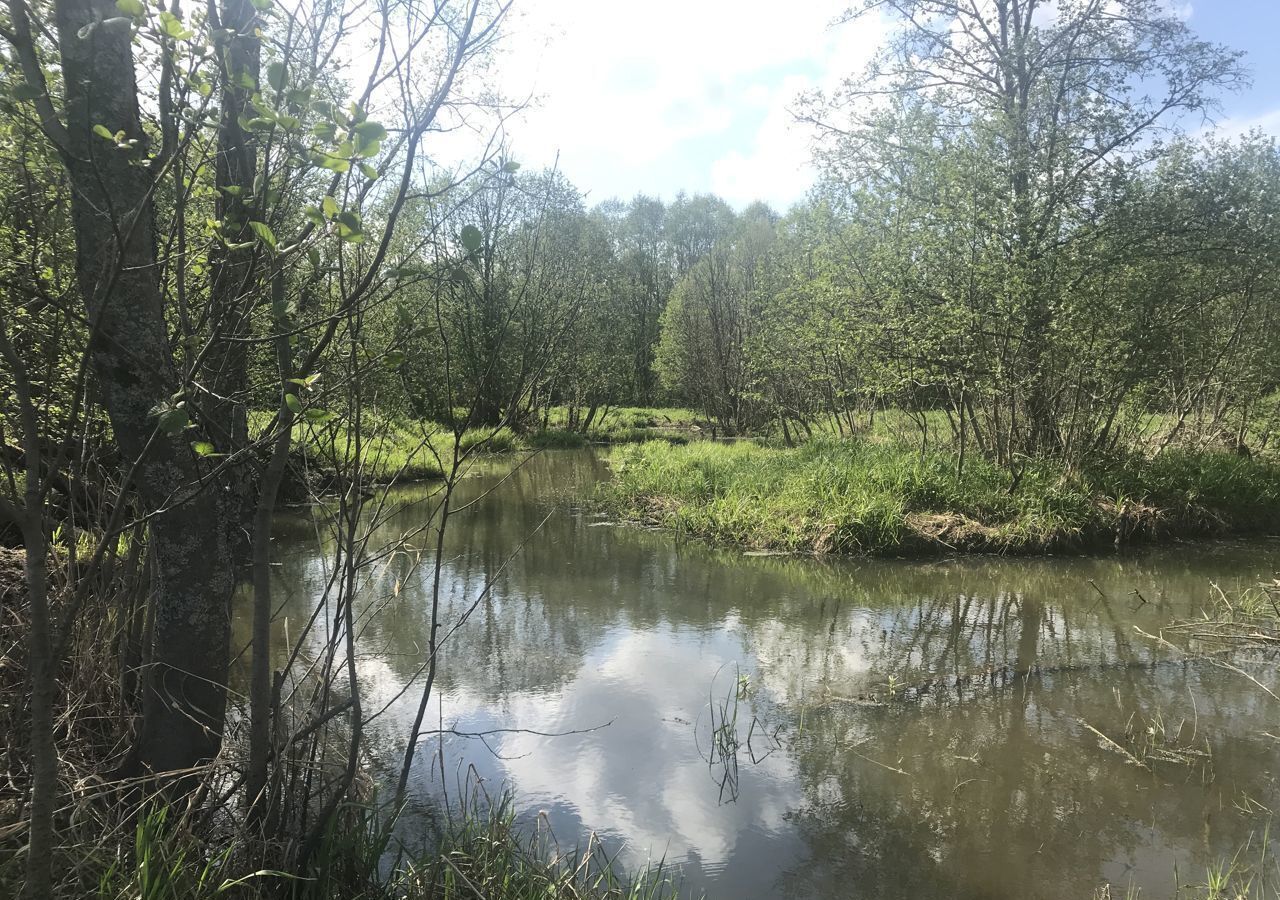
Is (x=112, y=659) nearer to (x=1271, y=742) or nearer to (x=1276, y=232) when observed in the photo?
(x=1271, y=742)

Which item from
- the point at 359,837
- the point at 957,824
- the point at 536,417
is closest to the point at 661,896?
the point at 359,837

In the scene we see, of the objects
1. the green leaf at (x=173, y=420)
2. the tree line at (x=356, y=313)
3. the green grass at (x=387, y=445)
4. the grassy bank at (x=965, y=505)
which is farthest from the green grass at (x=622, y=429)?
the green leaf at (x=173, y=420)

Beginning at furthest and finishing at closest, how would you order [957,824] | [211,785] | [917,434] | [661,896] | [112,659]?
1. [917,434]
2. [957,824]
3. [112,659]
4. [661,896]
5. [211,785]

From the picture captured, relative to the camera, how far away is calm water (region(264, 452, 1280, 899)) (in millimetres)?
3760

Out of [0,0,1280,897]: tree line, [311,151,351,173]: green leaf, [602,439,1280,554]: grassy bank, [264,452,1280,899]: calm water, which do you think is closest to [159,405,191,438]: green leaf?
[0,0,1280,897]: tree line

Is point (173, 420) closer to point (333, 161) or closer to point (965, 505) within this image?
point (333, 161)

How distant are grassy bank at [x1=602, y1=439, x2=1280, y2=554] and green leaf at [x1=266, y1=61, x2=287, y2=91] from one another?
373 inches

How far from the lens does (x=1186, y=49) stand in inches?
455

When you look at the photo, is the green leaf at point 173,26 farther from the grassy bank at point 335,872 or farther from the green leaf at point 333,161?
the grassy bank at point 335,872

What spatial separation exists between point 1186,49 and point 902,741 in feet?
41.9

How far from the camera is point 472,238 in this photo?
1934 millimetres

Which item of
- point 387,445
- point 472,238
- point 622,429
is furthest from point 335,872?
point 622,429

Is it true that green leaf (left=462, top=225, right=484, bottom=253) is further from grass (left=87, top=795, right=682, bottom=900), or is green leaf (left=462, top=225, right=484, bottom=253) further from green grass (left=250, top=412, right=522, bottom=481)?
grass (left=87, top=795, right=682, bottom=900)

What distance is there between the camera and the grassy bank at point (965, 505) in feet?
33.6
